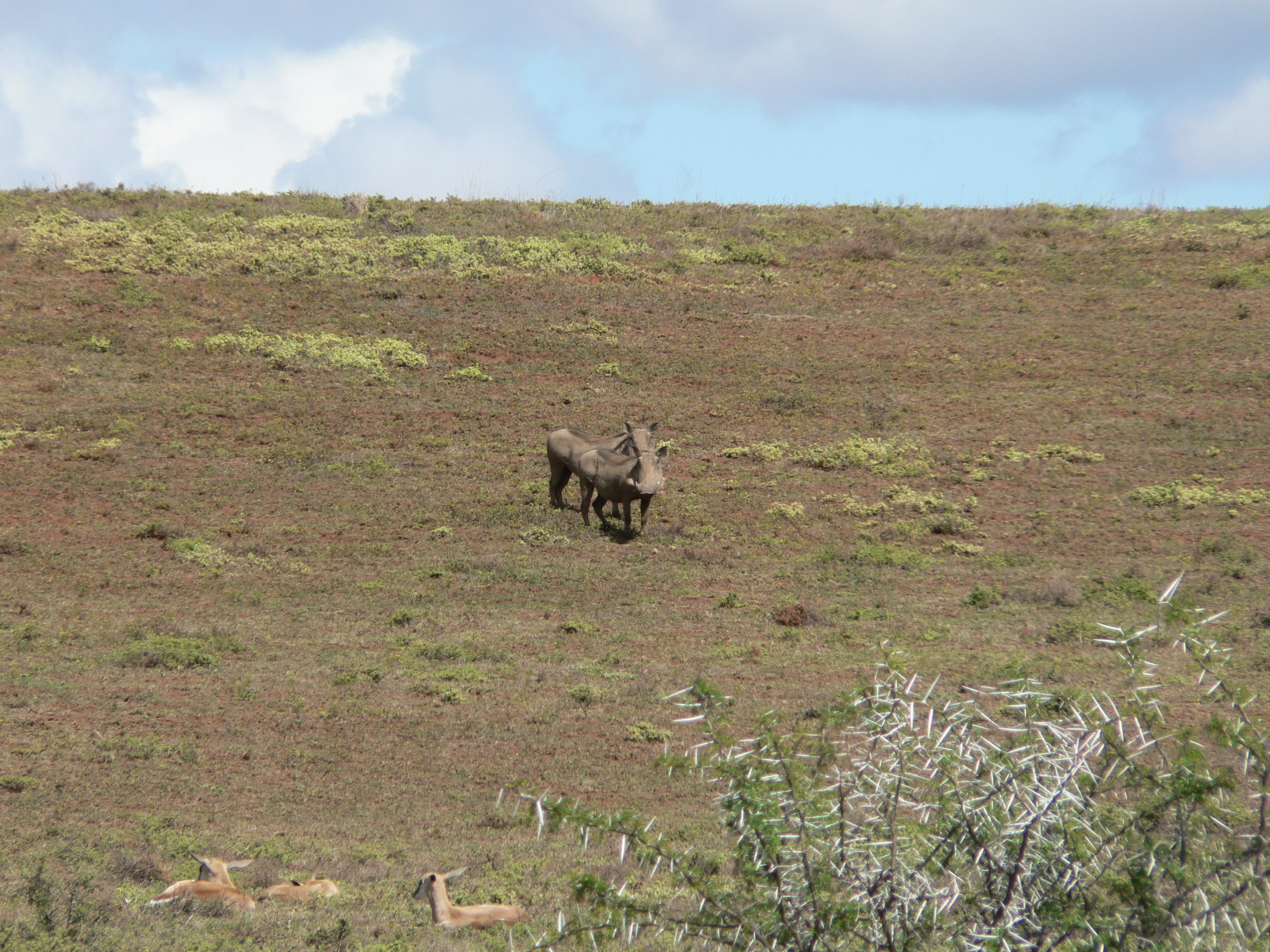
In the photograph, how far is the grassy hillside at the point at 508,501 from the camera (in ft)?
29.5

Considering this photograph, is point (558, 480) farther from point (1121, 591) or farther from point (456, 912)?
point (456, 912)

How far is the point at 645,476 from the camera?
55.7ft

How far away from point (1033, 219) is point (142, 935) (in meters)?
35.5

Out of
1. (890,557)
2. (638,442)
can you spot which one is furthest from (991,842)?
(638,442)

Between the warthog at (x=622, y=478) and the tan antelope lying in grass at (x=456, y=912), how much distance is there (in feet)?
33.9

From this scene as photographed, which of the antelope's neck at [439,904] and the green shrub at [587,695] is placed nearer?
the antelope's neck at [439,904]

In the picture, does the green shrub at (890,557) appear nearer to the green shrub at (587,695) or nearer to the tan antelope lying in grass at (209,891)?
the green shrub at (587,695)

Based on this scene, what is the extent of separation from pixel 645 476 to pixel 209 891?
1083cm

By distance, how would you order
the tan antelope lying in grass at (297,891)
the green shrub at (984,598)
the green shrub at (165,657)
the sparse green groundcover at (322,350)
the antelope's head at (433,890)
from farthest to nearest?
the sparse green groundcover at (322,350) → the green shrub at (984,598) → the green shrub at (165,657) → the tan antelope lying in grass at (297,891) → the antelope's head at (433,890)

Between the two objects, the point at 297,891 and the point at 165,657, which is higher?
the point at 165,657

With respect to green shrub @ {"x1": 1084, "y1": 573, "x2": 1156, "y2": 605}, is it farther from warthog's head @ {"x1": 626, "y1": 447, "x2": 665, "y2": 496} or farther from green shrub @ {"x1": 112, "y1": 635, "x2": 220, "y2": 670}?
green shrub @ {"x1": 112, "y1": 635, "x2": 220, "y2": 670}

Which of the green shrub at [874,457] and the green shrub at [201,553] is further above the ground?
the green shrub at [874,457]

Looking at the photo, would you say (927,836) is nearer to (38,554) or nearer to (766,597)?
(766,597)

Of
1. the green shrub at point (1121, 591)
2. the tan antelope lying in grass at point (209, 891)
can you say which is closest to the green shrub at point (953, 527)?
the green shrub at point (1121, 591)
